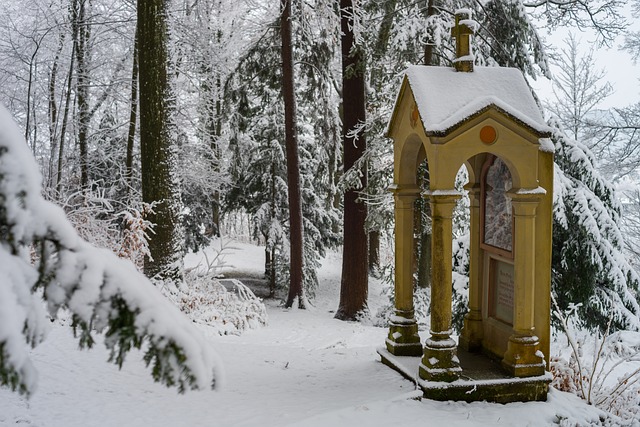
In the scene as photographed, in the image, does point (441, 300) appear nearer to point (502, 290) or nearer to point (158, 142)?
point (502, 290)

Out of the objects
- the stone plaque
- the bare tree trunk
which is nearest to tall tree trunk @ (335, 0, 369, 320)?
the stone plaque

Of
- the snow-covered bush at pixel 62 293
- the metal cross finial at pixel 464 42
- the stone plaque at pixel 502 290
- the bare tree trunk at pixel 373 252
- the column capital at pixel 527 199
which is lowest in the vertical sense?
the bare tree trunk at pixel 373 252

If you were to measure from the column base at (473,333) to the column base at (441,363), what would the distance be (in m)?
1.43

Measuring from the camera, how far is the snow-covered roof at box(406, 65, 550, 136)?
5.86 metres

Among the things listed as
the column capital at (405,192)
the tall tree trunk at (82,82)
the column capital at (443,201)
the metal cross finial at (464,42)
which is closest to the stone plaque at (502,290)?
the column capital at (405,192)

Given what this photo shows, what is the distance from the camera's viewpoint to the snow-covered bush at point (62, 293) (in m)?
1.52

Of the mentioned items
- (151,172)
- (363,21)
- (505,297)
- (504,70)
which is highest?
(363,21)

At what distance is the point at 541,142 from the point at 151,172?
20.5 feet

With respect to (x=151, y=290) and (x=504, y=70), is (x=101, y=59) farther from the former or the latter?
(x=151, y=290)

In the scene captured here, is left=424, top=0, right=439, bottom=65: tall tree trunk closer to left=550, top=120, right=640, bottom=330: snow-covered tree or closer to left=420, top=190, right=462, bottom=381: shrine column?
left=550, top=120, right=640, bottom=330: snow-covered tree

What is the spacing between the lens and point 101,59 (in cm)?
1745

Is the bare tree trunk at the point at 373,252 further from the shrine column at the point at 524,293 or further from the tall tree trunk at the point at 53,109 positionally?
the shrine column at the point at 524,293

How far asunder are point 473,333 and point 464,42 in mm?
3441

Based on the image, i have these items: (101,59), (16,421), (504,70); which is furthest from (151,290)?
(101,59)
